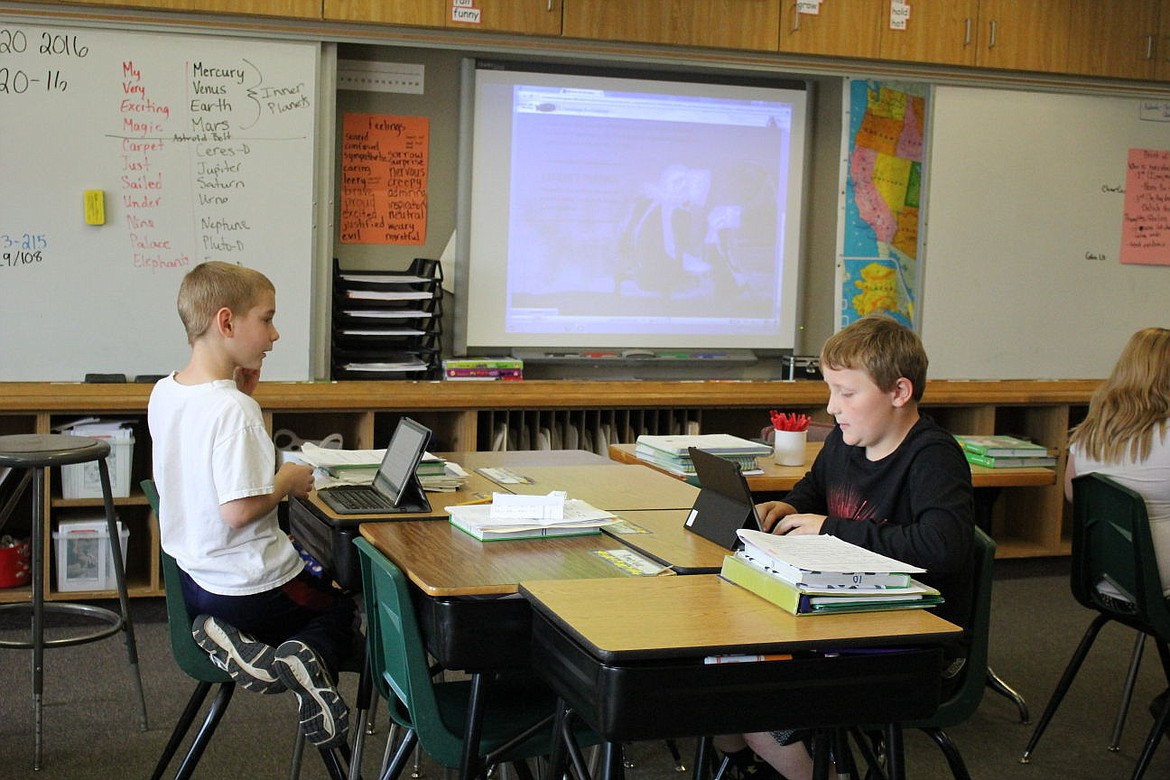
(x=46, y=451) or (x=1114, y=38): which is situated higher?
(x=1114, y=38)

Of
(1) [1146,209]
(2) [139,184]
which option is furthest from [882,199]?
(2) [139,184]

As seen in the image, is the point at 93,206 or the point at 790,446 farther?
the point at 93,206

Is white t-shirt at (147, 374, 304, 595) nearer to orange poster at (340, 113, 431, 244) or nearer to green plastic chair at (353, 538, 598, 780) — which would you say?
green plastic chair at (353, 538, 598, 780)

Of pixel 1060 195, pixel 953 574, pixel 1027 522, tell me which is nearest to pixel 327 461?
pixel 953 574

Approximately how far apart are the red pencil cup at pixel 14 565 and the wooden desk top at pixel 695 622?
9.52 ft

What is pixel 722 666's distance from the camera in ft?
5.33

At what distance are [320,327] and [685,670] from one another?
3.26 meters

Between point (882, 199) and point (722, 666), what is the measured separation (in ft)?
13.7

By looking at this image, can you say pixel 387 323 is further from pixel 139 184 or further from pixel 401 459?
pixel 401 459

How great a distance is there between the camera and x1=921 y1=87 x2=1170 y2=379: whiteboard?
17.7 ft

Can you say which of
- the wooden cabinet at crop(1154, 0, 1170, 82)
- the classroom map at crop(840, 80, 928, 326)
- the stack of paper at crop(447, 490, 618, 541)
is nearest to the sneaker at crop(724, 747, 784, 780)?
the stack of paper at crop(447, 490, 618, 541)

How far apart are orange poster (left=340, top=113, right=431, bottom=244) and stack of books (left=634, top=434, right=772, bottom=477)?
5.72 feet

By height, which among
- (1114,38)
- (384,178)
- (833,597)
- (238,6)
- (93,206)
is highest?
(1114,38)

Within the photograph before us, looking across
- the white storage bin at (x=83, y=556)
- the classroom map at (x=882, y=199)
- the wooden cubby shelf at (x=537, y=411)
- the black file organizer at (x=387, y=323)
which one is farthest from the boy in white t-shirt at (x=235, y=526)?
the classroom map at (x=882, y=199)
